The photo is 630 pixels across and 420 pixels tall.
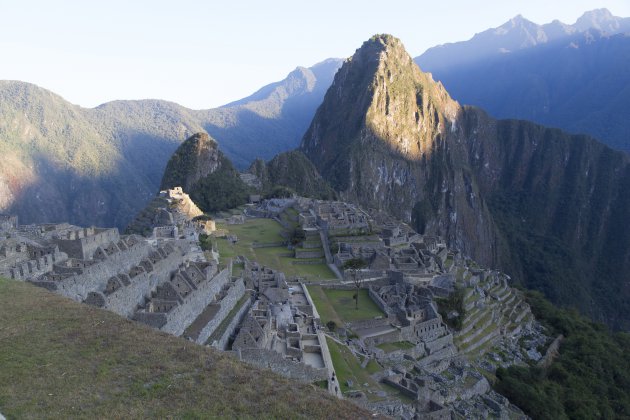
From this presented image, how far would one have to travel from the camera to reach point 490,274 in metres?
52.0

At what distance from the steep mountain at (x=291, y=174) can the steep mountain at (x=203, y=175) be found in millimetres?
12377

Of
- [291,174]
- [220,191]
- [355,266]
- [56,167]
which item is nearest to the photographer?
[355,266]

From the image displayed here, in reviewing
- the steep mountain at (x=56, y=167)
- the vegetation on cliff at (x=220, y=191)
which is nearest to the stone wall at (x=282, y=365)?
the vegetation on cliff at (x=220, y=191)

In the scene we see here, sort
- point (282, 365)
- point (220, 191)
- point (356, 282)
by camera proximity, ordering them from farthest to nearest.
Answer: point (220, 191) < point (356, 282) < point (282, 365)

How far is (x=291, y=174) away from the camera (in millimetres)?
111062

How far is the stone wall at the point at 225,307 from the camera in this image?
2045cm

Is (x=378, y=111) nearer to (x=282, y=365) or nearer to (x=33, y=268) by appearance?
(x=282, y=365)

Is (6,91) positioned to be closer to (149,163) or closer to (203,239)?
(149,163)

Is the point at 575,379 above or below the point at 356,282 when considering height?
below

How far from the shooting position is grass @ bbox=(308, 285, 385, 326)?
3031cm

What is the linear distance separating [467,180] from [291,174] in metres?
83.4

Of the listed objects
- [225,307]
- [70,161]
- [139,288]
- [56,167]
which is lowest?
[225,307]

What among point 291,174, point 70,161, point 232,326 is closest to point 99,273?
point 232,326

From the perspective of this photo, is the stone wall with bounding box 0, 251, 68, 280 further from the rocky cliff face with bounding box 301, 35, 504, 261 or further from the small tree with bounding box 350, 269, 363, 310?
the rocky cliff face with bounding box 301, 35, 504, 261
